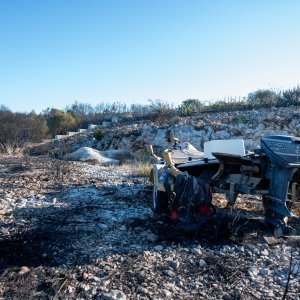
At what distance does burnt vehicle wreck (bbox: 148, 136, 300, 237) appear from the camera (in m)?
4.37

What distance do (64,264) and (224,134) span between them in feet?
40.7

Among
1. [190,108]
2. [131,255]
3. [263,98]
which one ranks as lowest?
[131,255]

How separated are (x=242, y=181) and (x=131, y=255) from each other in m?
1.86

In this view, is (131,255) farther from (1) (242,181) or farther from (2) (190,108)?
(2) (190,108)

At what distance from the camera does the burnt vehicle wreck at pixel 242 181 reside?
4.37 m

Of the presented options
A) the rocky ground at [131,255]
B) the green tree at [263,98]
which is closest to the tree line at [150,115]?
the green tree at [263,98]

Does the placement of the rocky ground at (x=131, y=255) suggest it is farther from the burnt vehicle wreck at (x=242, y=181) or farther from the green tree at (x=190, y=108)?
the green tree at (x=190, y=108)

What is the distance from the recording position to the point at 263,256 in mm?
3928

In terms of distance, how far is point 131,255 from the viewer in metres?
3.79

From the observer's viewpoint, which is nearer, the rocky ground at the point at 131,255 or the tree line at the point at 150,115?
the rocky ground at the point at 131,255

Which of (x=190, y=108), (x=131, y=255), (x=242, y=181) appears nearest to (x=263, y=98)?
(x=190, y=108)

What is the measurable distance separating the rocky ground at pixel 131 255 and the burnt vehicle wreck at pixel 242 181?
243 millimetres

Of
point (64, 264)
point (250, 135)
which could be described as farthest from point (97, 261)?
point (250, 135)

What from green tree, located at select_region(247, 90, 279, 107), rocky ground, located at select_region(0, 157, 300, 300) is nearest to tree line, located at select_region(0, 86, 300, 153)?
green tree, located at select_region(247, 90, 279, 107)
